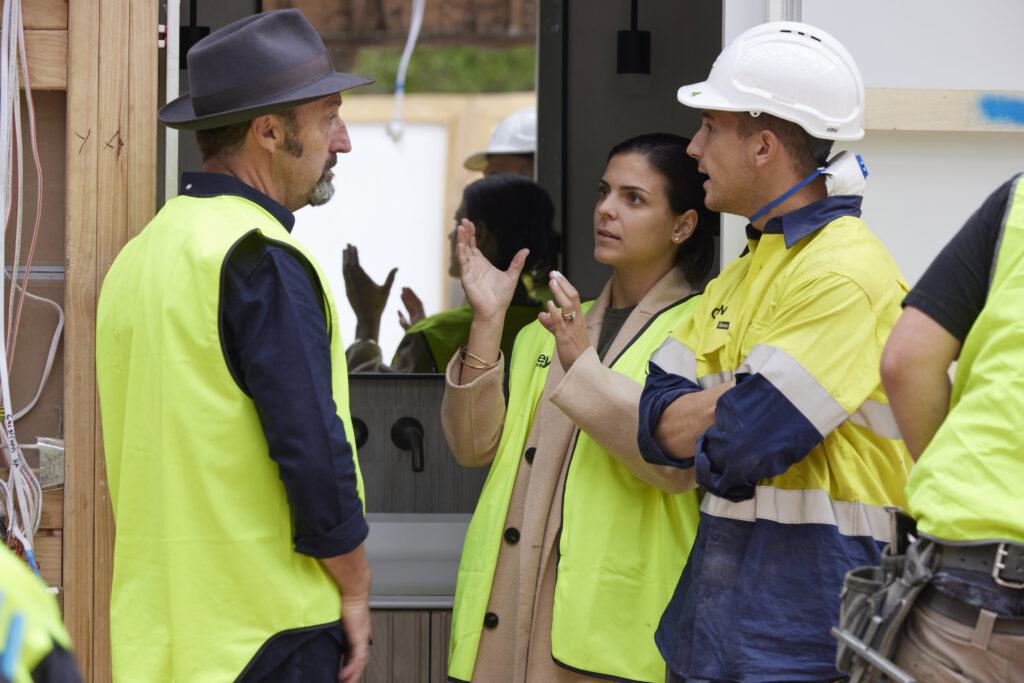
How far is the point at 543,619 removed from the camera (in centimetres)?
228

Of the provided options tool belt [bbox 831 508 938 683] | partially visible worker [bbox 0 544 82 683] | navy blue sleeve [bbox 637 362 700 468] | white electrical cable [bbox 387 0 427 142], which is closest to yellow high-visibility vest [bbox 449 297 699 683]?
navy blue sleeve [bbox 637 362 700 468]

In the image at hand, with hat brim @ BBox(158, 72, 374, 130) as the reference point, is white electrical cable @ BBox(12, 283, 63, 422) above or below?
below

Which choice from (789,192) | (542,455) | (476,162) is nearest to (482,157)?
(476,162)

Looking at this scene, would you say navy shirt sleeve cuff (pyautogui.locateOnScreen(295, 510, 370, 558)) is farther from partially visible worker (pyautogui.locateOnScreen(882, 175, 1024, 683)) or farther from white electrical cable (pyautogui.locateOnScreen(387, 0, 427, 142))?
white electrical cable (pyautogui.locateOnScreen(387, 0, 427, 142))

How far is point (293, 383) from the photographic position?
168cm

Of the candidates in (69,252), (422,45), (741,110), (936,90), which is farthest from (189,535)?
(422,45)

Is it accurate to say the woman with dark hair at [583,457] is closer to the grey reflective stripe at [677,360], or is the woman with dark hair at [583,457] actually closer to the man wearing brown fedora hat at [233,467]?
the grey reflective stripe at [677,360]

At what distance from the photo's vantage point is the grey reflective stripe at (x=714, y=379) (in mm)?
1974

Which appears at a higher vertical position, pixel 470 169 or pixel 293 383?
pixel 470 169

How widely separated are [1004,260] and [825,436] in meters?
0.40

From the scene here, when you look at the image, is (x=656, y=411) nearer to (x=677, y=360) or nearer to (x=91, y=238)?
(x=677, y=360)

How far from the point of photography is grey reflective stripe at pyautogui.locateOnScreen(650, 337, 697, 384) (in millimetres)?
2043

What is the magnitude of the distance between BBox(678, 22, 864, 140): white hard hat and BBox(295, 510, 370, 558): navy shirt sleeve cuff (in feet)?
2.94

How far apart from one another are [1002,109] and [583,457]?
1040mm
